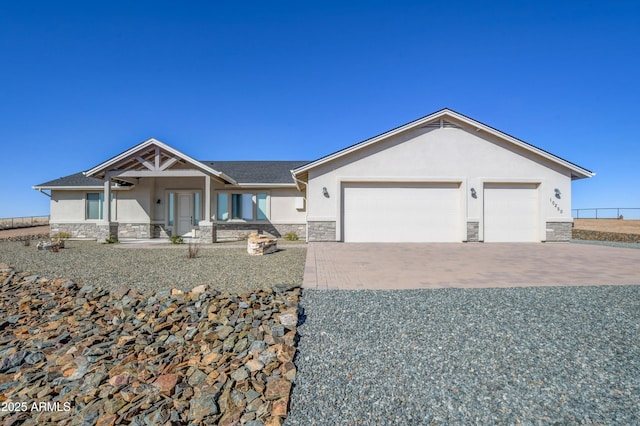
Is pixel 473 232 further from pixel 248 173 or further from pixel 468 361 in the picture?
pixel 248 173

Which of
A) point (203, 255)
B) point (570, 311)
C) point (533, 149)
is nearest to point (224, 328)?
point (570, 311)

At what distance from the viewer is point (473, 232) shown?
464 inches

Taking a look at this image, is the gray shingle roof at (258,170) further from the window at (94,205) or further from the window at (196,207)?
the window at (94,205)

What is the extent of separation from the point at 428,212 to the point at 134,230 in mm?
13678

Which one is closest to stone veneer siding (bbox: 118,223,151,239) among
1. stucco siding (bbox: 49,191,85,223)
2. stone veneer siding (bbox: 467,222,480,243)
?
stucco siding (bbox: 49,191,85,223)

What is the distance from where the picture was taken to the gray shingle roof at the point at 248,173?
15220 mm

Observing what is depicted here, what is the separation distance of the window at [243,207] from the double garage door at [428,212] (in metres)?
4.91

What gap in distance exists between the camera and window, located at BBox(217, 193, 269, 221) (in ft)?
48.9

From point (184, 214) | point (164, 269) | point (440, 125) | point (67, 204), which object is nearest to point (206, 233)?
point (184, 214)

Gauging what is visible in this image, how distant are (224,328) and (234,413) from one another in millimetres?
1445

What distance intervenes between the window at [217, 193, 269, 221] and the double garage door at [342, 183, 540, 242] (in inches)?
193

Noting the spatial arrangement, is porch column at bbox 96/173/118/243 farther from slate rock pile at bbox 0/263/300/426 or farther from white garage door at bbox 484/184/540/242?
white garage door at bbox 484/184/540/242

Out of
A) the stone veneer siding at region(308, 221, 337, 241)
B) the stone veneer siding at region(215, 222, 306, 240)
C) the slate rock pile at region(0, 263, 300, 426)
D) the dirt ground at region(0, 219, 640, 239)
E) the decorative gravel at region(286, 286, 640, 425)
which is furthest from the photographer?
the dirt ground at region(0, 219, 640, 239)

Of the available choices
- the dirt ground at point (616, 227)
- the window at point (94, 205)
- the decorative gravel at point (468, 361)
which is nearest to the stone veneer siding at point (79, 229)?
the window at point (94, 205)
